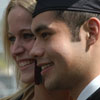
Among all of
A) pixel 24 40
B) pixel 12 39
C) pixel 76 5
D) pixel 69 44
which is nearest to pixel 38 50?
pixel 69 44

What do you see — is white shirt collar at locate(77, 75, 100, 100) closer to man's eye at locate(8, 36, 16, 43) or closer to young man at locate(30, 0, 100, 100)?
young man at locate(30, 0, 100, 100)

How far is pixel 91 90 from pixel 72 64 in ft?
0.79

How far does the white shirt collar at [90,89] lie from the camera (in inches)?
105

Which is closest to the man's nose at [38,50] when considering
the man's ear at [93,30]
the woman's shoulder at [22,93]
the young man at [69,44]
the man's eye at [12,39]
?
the young man at [69,44]

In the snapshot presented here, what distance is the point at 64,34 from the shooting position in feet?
9.48

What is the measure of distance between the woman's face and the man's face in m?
0.71

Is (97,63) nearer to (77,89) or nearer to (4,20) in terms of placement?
(77,89)

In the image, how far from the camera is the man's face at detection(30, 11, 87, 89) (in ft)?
9.25

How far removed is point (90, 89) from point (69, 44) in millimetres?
355

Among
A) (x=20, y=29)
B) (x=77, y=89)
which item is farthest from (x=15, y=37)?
(x=77, y=89)

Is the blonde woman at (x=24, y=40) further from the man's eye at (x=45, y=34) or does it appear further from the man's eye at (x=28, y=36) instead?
the man's eye at (x=45, y=34)

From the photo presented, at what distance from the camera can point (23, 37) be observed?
3750 millimetres

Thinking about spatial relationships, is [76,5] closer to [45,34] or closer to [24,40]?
[45,34]

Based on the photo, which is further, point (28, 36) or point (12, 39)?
point (12, 39)
